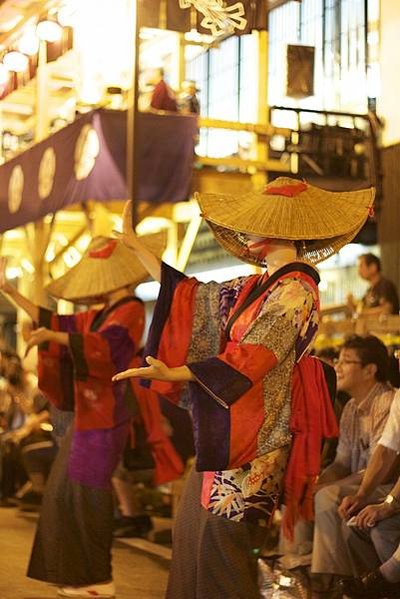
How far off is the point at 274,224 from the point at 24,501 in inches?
291

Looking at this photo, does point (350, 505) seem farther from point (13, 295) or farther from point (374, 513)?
point (13, 295)

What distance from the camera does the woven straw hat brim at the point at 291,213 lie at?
16.6 ft

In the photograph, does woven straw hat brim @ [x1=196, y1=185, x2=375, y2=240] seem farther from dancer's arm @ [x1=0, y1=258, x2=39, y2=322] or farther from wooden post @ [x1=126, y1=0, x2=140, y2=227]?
wooden post @ [x1=126, y1=0, x2=140, y2=227]

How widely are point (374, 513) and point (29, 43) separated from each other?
33.9 ft

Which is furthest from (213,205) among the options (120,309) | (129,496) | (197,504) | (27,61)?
(27,61)

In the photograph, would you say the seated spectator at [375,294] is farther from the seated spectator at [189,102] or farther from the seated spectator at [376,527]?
the seated spectator at [189,102]

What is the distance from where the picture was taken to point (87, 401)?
24.1 feet

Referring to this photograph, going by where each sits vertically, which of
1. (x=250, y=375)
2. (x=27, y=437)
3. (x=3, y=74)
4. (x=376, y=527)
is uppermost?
(x=3, y=74)

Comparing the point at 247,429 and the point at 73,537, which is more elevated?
the point at 247,429

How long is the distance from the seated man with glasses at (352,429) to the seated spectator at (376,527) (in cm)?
16

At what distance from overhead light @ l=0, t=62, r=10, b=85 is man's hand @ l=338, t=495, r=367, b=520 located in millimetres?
10704

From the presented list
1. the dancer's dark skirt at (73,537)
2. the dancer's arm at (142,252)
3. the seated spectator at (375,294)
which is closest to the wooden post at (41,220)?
the seated spectator at (375,294)

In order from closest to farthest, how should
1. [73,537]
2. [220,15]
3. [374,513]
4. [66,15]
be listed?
[374,513] < [73,537] < [220,15] < [66,15]

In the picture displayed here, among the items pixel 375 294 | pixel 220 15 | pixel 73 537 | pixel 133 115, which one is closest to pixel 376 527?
pixel 73 537
